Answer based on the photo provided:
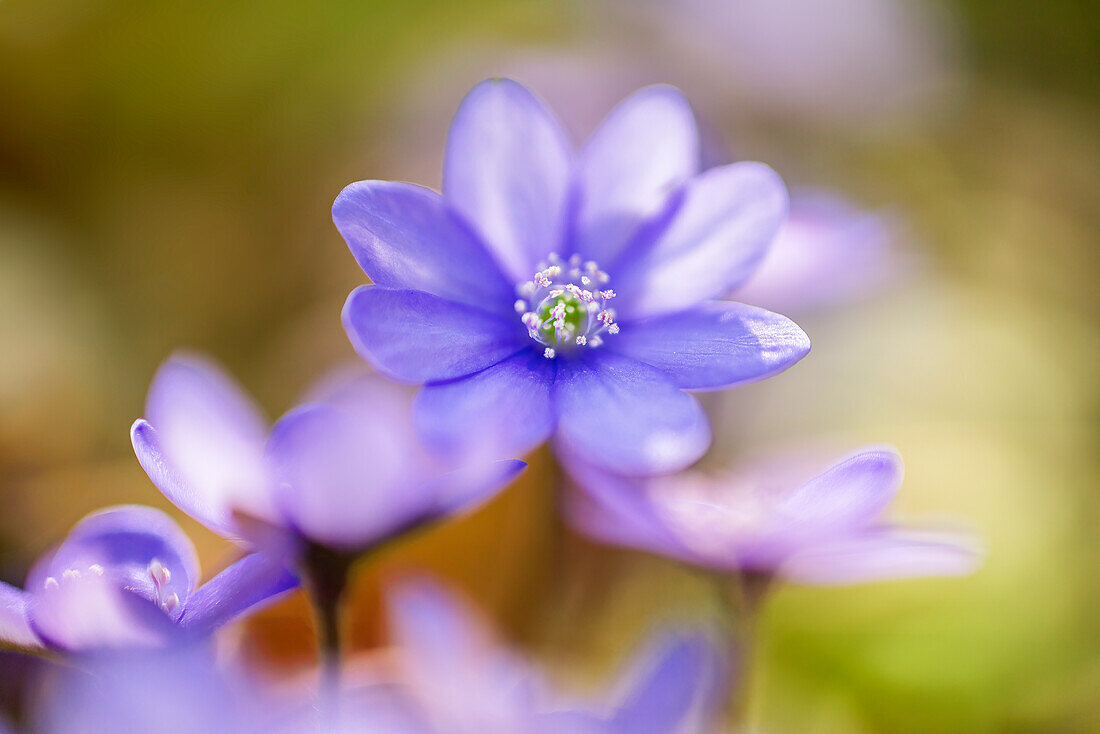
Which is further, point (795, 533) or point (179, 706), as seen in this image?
point (795, 533)

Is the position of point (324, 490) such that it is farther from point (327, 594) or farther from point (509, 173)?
point (509, 173)

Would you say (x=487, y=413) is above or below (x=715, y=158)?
below

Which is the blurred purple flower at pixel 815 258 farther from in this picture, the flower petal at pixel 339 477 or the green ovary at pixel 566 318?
the flower petal at pixel 339 477

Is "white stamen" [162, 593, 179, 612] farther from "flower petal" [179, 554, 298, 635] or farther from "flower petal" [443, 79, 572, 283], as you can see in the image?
"flower petal" [443, 79, 572, 283]

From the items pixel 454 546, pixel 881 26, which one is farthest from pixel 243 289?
pixel 881 26

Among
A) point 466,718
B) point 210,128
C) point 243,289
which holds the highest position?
point 210,128

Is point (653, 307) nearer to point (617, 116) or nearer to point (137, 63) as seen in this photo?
point (617, 116)

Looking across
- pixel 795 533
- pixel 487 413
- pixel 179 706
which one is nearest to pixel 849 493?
pixel 795 533

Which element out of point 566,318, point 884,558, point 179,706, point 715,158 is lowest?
point 179,706
